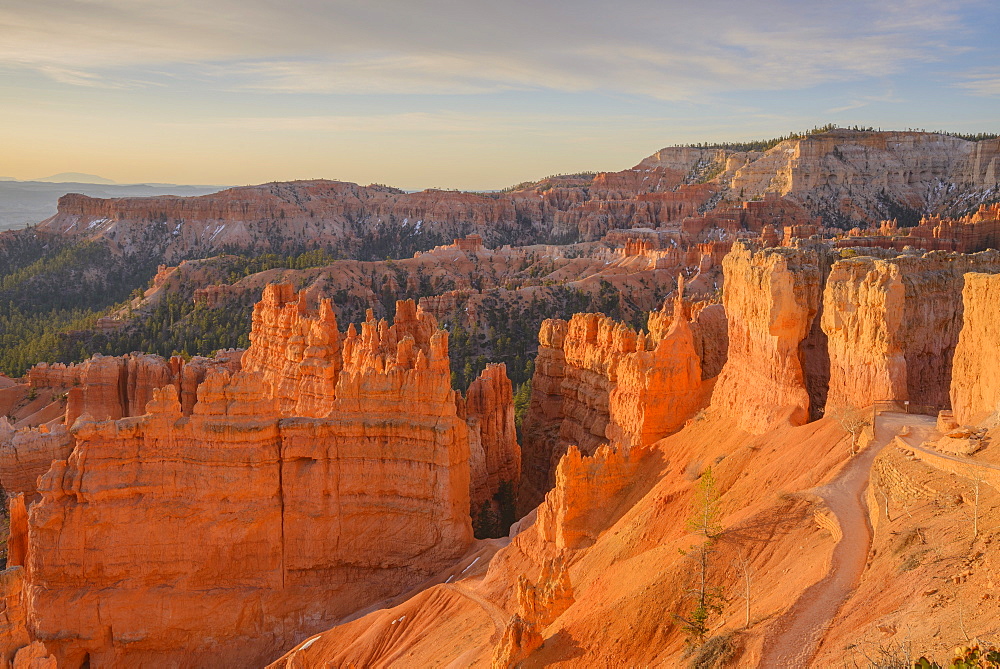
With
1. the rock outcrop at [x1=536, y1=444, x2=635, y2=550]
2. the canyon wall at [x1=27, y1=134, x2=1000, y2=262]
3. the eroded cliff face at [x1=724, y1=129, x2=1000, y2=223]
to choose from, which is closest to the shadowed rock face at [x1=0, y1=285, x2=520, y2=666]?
the rock outcrop at [x1=536, y1=444, x2=635, y2=550]

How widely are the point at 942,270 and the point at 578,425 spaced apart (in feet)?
50.5

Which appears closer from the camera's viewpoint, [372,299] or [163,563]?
[163,563]

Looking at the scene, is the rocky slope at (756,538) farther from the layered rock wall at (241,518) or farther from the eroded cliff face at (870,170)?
the eroded cliff face at (870,170)

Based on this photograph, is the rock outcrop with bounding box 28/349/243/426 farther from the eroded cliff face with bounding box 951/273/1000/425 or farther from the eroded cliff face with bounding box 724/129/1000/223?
the eroded cliff face with bounding box 724/129/1000/223

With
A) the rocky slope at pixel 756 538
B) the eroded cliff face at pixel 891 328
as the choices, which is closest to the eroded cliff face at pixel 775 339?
the rocky slope at pixel 756 538

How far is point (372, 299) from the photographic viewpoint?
293 ft

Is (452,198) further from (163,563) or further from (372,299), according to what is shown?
(163,563)

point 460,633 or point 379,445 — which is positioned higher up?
point 379,445

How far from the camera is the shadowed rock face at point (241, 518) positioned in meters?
25.2

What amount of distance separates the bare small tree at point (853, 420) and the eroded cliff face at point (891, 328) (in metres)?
0.26

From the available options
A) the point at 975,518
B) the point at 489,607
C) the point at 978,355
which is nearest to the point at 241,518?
the point at 489,607

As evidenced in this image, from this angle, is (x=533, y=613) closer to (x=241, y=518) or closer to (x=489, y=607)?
(x=489, y=607)

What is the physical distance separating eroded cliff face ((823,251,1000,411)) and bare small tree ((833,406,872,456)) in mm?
262

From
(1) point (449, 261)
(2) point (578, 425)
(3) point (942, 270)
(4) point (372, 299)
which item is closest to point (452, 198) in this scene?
(1) point (449, 261)
